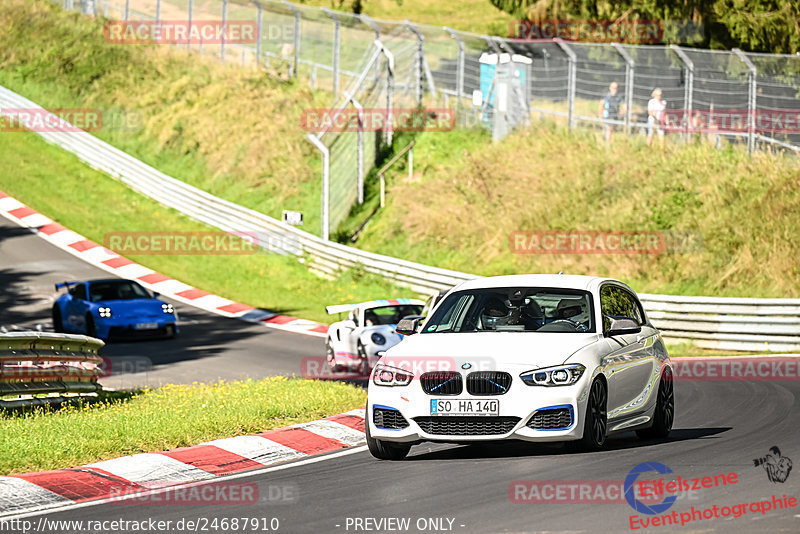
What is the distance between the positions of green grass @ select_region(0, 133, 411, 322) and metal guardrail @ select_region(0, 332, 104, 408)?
13936 millimetres

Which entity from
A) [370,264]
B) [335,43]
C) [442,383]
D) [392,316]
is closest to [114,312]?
[392,316]

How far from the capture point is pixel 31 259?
34.3 metres

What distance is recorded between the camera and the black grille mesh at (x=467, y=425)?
9664 mm

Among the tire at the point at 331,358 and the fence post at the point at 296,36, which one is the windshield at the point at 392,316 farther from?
the fence post at the point at 296,36

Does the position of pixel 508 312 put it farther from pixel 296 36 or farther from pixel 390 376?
pixel 296 36

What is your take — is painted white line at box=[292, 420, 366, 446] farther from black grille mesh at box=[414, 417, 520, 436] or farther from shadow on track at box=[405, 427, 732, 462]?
black grille mesh at box=[414, 417, 520, 436]

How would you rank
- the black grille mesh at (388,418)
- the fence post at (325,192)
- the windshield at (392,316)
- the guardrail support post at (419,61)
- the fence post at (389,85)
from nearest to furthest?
the black grille mesh at (388,418) → the windshield at (392,316) → the fence post at (325,192) → the fence post at (389,85) → the guardrail support post at (419,61)

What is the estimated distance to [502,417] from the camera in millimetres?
9648

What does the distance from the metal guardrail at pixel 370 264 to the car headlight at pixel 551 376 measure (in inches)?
526

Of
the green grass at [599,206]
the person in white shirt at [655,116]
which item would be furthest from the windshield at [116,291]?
the person in white shirt at [655,116]

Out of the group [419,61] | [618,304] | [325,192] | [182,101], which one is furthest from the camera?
[182,101]

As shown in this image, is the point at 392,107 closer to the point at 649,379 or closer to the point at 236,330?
the point at 236,330

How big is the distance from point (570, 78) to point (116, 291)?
13.6 metres

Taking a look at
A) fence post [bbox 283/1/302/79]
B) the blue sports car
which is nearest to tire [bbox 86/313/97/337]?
the blue sports car
